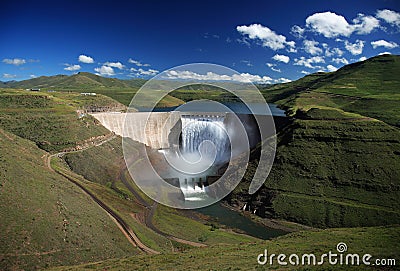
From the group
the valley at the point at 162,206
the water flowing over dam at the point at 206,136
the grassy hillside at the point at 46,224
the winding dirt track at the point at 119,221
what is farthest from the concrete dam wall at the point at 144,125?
the grassy hillside at the point at 46,224

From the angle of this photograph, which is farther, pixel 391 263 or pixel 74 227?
pixel 74 227

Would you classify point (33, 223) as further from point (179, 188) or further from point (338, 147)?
point (338, 147)

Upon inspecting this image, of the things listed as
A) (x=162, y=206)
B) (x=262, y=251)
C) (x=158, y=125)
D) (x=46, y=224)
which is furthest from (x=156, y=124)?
(x=262, y=251)

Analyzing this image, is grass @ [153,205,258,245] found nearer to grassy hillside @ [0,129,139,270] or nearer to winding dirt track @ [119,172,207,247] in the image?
winding dirt track @ [119,172,207,247]

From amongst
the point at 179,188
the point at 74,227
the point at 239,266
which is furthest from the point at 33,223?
the point at 179,188

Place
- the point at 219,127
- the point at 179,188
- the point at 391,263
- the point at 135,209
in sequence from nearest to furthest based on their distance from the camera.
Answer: the point at 391,263
the point at 135,209
the point at 179,188
the point at 219,127

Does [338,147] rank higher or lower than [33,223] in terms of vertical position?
higher

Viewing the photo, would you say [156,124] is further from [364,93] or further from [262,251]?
[364,93]

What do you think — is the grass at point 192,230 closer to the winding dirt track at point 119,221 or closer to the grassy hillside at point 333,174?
the winding dirt track at point 119,221
